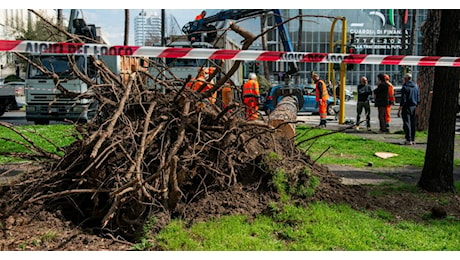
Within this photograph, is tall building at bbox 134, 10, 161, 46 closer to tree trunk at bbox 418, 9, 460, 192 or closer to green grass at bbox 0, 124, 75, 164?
green grass at bbox 0, 124, 75, 164

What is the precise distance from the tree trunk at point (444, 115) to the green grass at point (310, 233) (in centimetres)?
138

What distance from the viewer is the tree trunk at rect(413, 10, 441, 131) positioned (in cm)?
1482

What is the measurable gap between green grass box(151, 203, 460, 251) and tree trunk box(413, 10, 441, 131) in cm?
1048

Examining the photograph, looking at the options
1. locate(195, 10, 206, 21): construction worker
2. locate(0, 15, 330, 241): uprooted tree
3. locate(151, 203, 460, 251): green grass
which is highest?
locate(195, 10, 206, 21): construction worker

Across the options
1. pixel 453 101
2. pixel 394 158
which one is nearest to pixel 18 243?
pixel 453 101

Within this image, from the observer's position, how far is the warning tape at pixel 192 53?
5926 mm

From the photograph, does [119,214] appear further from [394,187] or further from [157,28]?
[157,28]

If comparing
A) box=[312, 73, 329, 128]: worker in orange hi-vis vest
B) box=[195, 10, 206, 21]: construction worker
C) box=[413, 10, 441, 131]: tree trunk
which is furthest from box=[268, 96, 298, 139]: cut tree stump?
box=[195, 10, 206, 21]: construction worker

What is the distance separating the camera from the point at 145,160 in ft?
18.6

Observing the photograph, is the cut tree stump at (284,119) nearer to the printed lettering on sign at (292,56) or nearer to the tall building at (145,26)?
the printed lettering on sign at (292,56)

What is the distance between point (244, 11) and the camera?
79.9ft

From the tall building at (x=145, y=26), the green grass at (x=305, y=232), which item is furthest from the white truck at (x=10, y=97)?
the green grass at (x=305, y=232)

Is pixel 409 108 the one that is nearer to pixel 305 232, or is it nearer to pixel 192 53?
pixel 192 53

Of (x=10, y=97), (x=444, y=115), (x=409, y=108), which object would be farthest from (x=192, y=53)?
(x=10, y=97)
